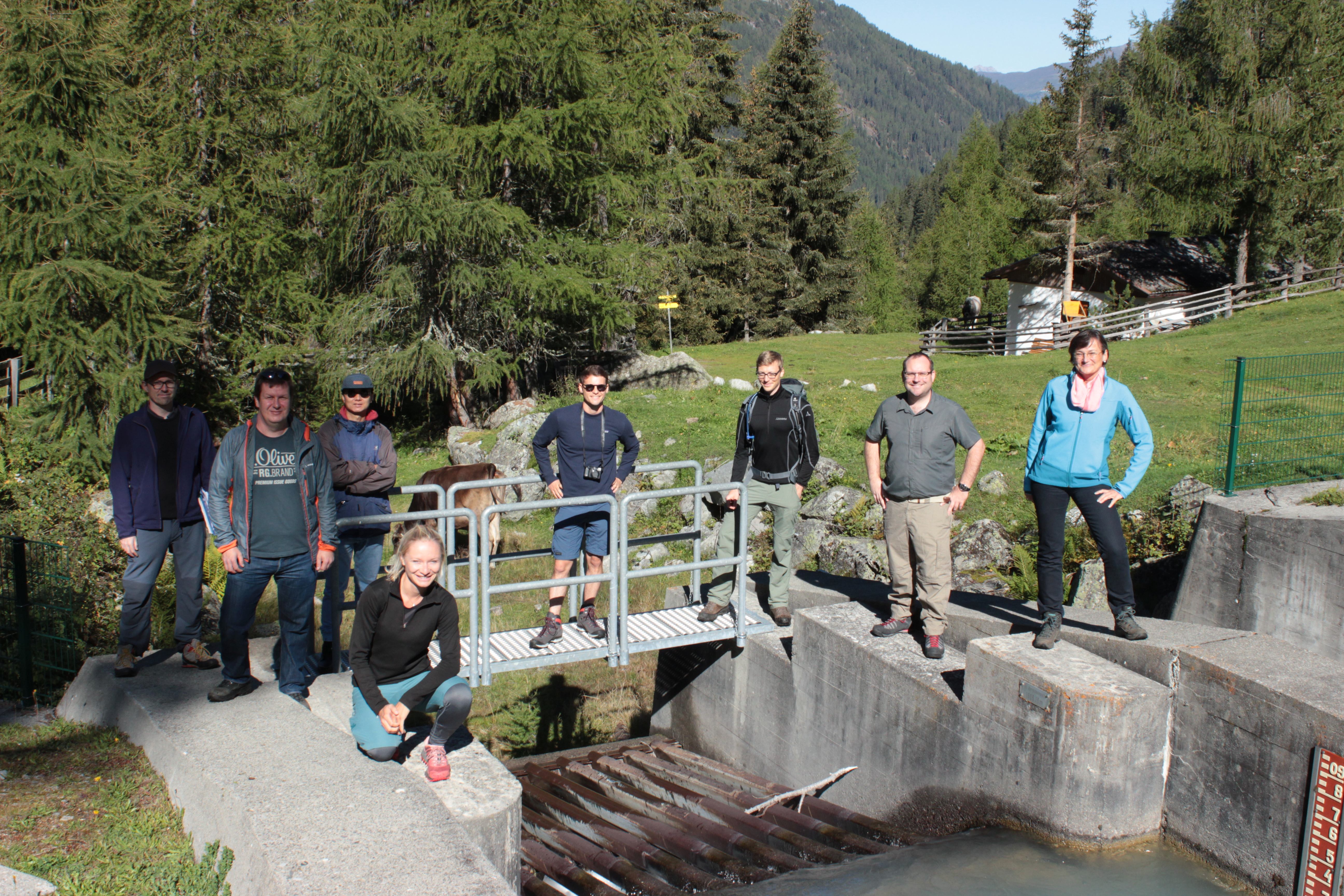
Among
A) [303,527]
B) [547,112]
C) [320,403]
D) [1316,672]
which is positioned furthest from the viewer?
[320,403]

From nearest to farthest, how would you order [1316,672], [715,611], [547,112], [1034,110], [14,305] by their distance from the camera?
[1316,672], [715,611], [14,305], [547,112], [1034,110]

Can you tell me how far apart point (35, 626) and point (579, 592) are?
4350mm

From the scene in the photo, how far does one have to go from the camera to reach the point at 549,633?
6488mm

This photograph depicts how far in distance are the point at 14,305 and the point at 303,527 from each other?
53.2 feet

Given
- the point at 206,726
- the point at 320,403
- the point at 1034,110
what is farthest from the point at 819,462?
the point at 1034,110

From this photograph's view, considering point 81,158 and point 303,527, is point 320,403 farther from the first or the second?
point 303,527

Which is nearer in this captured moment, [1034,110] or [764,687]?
[764,687]

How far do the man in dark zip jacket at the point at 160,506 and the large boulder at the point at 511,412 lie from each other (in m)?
13.4

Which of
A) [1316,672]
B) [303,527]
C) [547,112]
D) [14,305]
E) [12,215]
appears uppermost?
[547,112]

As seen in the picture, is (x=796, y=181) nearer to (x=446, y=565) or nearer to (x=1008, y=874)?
(x=446, y=565)

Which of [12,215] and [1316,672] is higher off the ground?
[12,215]

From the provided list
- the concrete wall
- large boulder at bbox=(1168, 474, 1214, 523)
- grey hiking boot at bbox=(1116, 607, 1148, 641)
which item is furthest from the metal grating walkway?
large boulder at bbox=(1168, 474, 1214, 523)

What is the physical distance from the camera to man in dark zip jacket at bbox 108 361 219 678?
18.6 feet

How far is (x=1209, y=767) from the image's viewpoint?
15.6 feet
